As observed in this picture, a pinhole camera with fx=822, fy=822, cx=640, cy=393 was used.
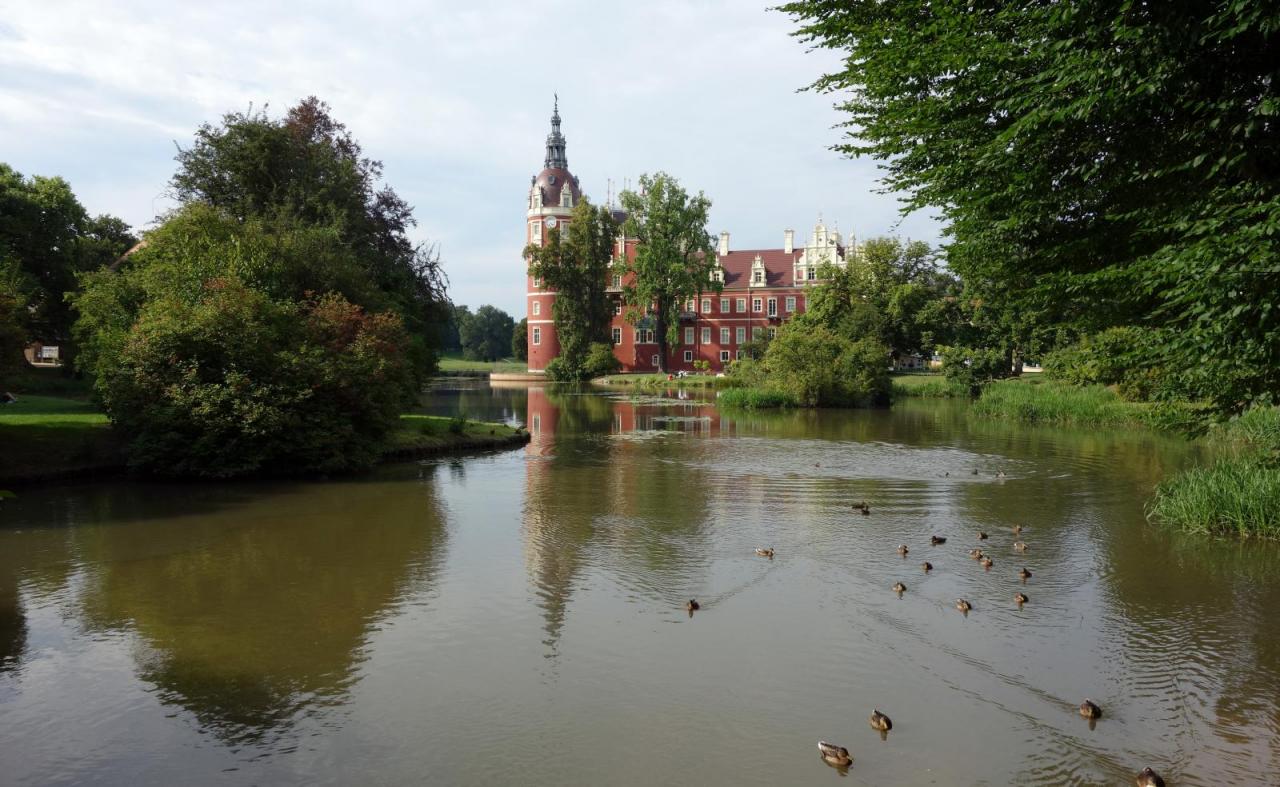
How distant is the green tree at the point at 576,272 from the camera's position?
241ft

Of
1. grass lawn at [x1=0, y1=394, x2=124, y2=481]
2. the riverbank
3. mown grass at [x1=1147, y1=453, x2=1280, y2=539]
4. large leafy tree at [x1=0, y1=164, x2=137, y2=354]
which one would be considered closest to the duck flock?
mown grass at [x1=1147, y1=453, x2=1280, y2=539]

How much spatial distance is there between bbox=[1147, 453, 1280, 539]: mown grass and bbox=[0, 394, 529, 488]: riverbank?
61.4ft

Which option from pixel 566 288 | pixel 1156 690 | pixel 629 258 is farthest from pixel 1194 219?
pixel 629 258

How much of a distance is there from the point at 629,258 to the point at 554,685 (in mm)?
75093

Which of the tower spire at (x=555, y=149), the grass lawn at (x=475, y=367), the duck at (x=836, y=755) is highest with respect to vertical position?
the tower spire at (x=555, y=149)

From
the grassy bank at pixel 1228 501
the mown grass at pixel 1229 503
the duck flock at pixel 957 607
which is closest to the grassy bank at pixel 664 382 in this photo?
the grassy bank at pixel 1228 501

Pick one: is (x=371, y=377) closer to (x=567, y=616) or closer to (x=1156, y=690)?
(x=567, y=616)

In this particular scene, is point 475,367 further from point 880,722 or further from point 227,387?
point 880,722

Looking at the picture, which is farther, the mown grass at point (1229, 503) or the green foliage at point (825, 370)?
the green foliage at point (825, 370)

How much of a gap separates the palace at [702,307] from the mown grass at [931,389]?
28.0 meters

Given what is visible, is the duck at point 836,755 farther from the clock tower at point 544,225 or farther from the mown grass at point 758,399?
the clock tower at point 544,225

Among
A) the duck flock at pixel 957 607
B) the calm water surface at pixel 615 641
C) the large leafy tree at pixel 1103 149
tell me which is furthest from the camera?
the large leafy tree at pixel 1103 149

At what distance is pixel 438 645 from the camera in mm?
9219

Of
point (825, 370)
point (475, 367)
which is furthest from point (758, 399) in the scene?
point (475, 367)
